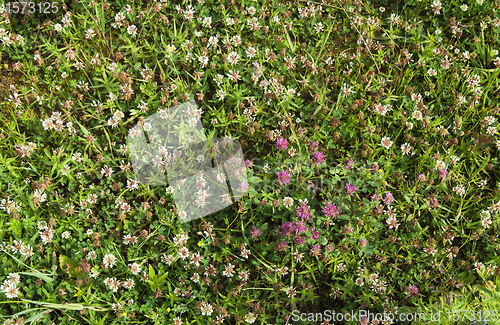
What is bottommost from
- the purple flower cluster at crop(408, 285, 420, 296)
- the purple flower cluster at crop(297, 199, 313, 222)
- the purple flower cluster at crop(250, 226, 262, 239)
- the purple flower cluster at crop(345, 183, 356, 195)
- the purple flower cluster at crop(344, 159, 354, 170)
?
the purple flower cluster at crop(408, 285, 420, 296)

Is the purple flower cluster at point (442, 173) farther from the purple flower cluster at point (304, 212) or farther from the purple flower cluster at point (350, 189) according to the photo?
the purple flower cluster at point (304, 212)

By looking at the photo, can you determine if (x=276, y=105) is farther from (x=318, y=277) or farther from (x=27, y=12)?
(x=27, y=12)

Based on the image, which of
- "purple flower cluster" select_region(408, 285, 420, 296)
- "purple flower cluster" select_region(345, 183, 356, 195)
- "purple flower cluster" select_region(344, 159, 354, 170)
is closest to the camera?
"purple flower cluster" select_region(408, 285, 420, 296)

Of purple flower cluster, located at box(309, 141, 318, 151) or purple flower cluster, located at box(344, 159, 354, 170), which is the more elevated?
purple flower cluster, located at box(309, 141, 318, 151)

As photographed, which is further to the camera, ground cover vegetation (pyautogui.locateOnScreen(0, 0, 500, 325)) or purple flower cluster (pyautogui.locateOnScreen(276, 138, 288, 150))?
purple flower cluster (pyautogui.locateOnScreen(276, 138, 288, 150))

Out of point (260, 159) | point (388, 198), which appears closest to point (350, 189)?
point (388, 198)

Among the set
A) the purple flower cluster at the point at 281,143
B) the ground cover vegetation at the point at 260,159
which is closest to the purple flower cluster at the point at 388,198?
the ground cover vegetation at the point at 260,159

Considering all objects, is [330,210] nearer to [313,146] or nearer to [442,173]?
[313,146]

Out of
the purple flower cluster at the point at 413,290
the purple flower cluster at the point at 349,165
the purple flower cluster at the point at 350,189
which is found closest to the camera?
the purple flower cluster at the point at 413,290

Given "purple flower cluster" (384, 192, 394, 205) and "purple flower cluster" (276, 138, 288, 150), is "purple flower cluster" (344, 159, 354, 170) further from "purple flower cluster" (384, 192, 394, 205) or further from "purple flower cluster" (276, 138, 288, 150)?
"purple flower cluster" (276, 138, 288, 150)

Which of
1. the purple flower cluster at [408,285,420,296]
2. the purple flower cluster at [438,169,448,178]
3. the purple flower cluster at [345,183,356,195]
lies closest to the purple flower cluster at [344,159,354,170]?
the purple flower cluster at [345,183,356,195]
